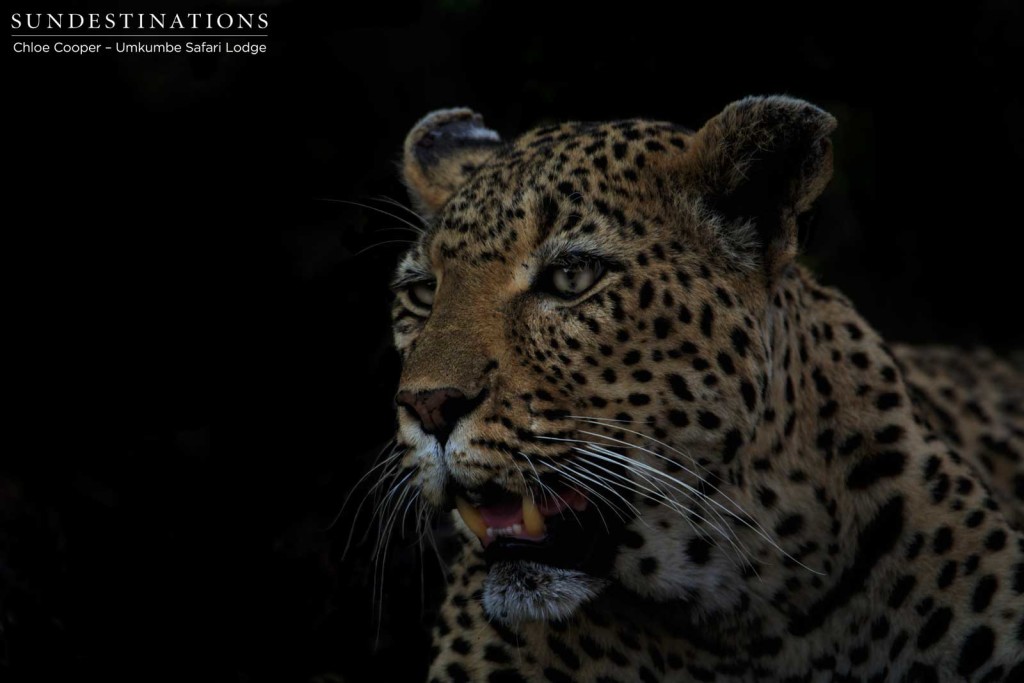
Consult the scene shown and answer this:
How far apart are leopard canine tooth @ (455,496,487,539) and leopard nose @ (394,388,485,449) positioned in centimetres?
30

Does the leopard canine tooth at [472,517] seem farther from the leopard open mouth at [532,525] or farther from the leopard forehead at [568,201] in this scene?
the leopard forehead at [568,201]

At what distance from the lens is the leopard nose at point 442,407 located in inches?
163

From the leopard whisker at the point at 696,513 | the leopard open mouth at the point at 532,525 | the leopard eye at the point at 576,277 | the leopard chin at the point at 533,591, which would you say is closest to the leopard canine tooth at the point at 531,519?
the leopard open mouth at the point at 532,525

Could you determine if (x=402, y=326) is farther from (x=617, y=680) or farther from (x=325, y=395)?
(x=617, y=680)

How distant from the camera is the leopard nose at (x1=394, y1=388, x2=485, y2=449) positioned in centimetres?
413

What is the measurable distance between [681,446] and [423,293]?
143 centimetres

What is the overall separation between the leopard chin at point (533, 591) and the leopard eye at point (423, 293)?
1.32 metres

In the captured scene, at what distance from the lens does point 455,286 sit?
15.4 feet

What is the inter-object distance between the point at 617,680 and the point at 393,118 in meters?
3.54

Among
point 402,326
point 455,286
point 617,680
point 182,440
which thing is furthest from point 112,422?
point 617,680

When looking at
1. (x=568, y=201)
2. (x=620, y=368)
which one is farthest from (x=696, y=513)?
(x=568, y=201)

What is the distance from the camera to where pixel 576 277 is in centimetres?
455

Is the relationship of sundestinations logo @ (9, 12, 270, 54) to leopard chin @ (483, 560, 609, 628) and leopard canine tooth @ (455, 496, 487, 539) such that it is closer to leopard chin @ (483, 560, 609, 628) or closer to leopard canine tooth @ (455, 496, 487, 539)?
leopard canine tooth @ (455, 496, 487, 539)

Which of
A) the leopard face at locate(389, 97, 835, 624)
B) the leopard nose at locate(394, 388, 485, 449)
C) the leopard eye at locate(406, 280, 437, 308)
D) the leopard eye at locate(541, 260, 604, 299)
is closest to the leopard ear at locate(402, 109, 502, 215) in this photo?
the leopard eye at locate(406, 280, 437, 308)
